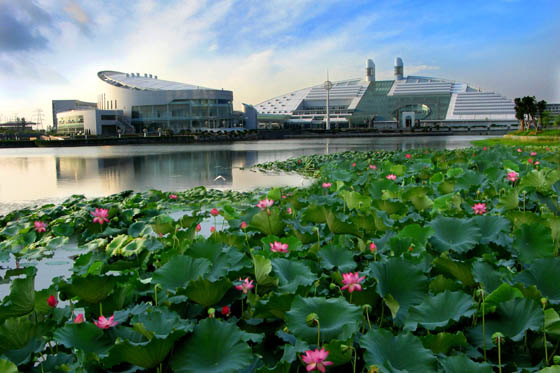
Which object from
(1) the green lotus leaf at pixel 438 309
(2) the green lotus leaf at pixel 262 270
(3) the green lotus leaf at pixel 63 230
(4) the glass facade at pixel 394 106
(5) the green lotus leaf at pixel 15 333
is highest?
(4) the glass facade at pixel 394 106

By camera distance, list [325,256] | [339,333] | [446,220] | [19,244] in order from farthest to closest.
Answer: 1. [19,244]
2. [446,220]
3. [325,256]
4. [339,333]

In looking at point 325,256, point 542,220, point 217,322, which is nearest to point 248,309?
point 217,322

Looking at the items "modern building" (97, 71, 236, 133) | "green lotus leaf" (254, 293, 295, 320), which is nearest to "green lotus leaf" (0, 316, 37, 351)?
"green lotus leaf" (254, 293, 295, 320)

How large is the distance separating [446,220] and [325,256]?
2.52ft

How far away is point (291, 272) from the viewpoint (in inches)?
79.0

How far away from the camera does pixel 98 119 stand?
229ft

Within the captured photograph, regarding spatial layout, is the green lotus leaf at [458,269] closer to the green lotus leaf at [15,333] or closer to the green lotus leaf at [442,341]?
the green lotus leaf at [442,341]

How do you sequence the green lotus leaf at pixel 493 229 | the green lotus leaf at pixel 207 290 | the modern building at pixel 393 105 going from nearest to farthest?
1. the green lotus leaf at pixel 207 290
2. the green lotus leaf at pixel 493 229
3. the modern building at pixel 393 105

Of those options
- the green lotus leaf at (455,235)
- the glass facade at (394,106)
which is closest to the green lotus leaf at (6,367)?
the green lotus leaf at (455,235)

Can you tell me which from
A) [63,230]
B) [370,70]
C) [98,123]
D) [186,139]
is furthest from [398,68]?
[63,230]

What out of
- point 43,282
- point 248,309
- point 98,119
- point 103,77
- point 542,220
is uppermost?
point 103,77

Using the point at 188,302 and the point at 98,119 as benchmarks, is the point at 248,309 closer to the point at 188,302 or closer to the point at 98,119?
the point at 188,302

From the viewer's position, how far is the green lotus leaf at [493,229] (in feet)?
8.07

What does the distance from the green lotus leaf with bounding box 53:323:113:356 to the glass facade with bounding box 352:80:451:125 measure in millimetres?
97227
